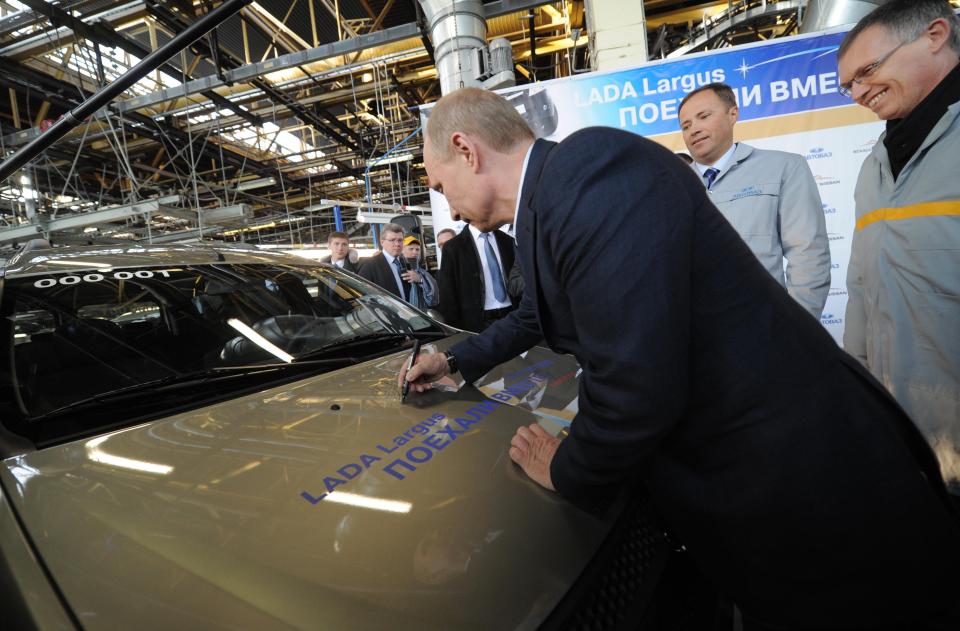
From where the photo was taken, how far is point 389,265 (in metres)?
4.46

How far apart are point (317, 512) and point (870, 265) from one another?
1842mm

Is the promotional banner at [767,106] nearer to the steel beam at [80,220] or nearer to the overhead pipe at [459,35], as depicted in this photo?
the overhead pipe at [459,35]

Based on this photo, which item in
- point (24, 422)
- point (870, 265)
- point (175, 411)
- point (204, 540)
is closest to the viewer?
point (204, 540)

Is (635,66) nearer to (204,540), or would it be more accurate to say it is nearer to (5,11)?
(204,540)

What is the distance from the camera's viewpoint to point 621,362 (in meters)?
0.65

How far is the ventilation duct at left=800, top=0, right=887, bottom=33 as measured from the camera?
13.3ft

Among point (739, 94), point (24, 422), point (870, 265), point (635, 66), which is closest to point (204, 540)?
point (24, 422)

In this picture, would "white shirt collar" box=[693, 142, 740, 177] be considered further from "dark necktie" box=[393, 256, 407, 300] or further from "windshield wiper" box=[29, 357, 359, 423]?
"dark necktie" box=[393, 256, 407, 300]

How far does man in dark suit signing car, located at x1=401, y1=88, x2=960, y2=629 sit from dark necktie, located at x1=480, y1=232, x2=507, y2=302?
2.41 m

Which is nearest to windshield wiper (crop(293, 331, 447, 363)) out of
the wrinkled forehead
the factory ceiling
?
the wrinkled forehead

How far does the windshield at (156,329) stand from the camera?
1200 millimetres

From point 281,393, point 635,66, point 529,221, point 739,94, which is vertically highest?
point 635,66

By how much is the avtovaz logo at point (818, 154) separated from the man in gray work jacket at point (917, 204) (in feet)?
9.18

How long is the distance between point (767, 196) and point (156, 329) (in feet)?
8.63
